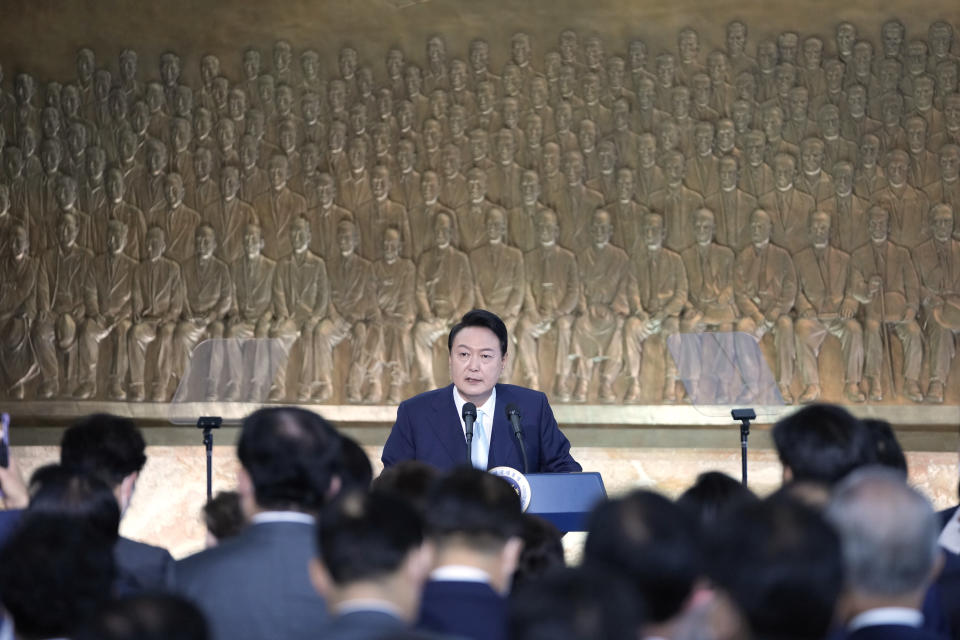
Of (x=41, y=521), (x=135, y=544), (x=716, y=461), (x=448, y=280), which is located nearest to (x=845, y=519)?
(x=41, y=521)

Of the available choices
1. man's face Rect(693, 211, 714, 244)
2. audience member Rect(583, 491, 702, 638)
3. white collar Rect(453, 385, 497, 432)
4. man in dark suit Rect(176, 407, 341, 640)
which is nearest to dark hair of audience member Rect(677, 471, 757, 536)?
audience member Rect(583, 491, 702, 638)

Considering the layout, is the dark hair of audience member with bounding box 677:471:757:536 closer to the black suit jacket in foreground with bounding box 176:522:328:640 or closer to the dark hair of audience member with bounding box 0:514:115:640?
the black suit jacket in foreground with bounding box 176:522:328:640

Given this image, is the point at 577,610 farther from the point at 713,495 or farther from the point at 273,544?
the point at 713,495

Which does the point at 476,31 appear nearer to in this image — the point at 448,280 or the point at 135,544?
the point at 448,280

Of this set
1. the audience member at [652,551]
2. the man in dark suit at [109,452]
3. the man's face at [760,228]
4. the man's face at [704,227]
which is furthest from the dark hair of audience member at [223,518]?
the man's face at [760,228]

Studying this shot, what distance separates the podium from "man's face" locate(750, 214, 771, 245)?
6822 millimetres

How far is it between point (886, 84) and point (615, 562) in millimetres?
9711

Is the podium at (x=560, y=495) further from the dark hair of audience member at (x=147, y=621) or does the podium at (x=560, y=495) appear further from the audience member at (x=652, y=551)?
the dark hair of audience member at (x=147, y=621)

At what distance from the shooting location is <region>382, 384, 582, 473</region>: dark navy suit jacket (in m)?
4.88

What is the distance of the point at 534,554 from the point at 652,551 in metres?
0.86

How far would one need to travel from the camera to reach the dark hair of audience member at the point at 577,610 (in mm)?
1692

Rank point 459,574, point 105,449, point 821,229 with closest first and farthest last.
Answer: point 459,574
point 105,449
point 821,229

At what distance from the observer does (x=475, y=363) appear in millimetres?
4859

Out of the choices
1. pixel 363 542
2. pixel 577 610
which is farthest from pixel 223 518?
pixel 577 610
